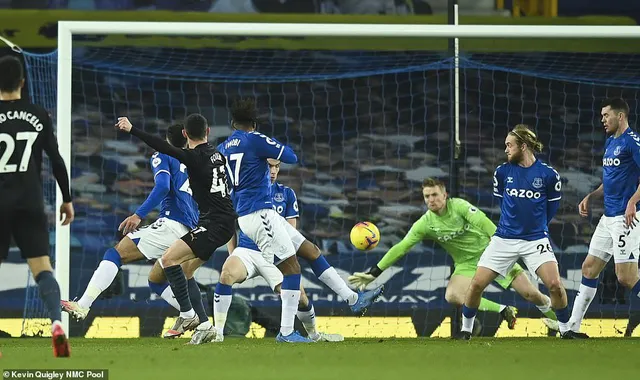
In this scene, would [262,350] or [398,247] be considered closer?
[262,350]

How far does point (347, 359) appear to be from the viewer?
309 inches

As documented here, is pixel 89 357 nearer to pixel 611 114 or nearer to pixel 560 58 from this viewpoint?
pixel 611 114

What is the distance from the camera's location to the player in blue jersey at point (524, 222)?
1025cm

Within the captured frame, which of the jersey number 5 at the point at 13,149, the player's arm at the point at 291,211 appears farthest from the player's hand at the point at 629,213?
the jersey number 5 at the point at 13,149

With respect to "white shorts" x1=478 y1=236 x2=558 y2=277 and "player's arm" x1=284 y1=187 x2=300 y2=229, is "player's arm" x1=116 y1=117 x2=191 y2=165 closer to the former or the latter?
"player's arm" x1=284 y1=187 x2=300 y2=229

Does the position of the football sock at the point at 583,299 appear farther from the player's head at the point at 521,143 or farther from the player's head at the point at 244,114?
the player's head at the point at 244,114

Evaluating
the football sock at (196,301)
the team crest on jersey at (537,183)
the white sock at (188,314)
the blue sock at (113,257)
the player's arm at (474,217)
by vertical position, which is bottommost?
the white sock at (188,314)

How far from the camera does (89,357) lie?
7.84m

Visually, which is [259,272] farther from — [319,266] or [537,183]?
[537,183]

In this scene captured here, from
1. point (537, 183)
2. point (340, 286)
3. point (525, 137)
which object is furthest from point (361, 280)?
point (525, 137)

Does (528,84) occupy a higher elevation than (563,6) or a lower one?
lower

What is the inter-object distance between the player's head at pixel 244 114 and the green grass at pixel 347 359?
1.86 meters

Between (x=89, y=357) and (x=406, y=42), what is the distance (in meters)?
7.87

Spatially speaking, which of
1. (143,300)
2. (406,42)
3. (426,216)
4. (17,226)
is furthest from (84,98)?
(17,226)
